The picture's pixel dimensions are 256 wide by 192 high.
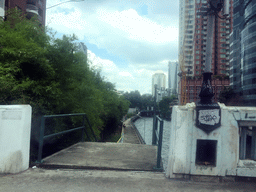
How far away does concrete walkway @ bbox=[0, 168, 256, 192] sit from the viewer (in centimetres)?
346

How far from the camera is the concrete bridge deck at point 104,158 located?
181 inches

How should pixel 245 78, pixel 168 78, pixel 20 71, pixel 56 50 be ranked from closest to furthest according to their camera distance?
pixel 20 71, pixel 56 50, pixel 245 78, pixel 168 78

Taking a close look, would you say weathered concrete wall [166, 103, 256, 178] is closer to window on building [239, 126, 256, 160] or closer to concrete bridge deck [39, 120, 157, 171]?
window on building [239, 126, 256, 160]

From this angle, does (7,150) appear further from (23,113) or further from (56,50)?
(56,50)

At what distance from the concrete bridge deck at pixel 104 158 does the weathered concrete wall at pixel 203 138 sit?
923mm

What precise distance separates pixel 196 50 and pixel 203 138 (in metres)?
103

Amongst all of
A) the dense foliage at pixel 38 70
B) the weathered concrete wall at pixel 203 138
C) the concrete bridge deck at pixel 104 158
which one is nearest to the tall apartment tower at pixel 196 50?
the dense foliage at pixel 38 70

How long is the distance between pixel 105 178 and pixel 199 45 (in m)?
103

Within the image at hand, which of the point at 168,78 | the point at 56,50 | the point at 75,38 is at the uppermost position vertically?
the point at 168,78

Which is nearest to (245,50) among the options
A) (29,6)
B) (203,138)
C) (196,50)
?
(196,50)

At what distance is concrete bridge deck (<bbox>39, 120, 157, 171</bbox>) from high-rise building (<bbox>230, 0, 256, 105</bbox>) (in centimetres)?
5533

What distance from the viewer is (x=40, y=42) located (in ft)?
29.1

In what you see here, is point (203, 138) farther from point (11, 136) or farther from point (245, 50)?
point (245, 50)

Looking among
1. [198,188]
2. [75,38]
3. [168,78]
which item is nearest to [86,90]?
[75,38]
